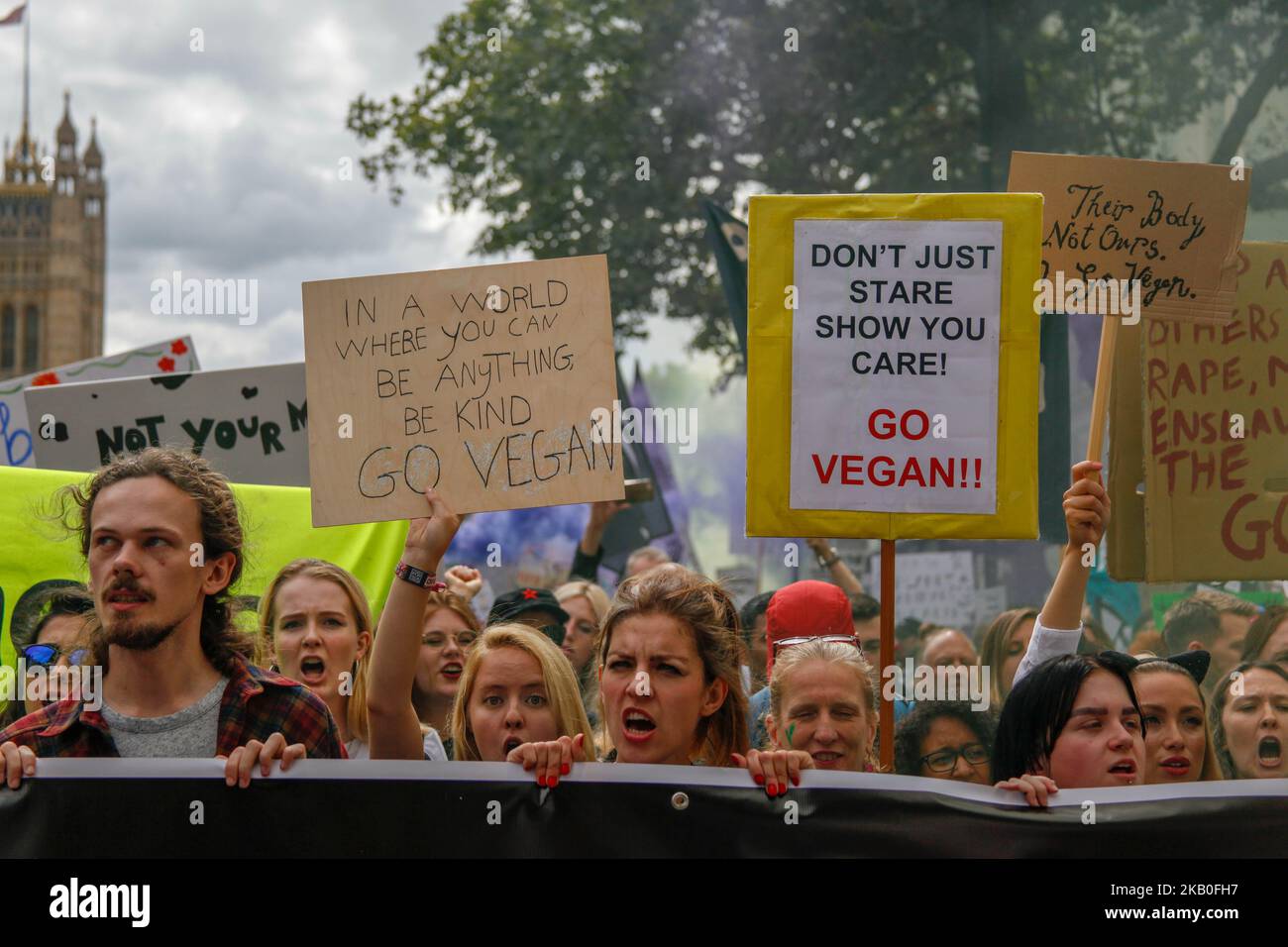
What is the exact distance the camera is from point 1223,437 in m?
4.11

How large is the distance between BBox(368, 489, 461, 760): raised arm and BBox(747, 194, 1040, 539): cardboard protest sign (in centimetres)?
80

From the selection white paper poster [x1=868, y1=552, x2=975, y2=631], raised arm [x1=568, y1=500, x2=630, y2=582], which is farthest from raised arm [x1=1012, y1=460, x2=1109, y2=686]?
white paper poster [x1=868, y1=552, x2=975, y2=631]

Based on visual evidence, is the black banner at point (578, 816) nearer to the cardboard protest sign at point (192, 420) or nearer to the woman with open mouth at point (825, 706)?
the woman with open mouth at point (825, 706)

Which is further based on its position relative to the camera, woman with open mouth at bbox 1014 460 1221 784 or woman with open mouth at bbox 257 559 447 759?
woman with open mouth at bbox 257 559 447 759

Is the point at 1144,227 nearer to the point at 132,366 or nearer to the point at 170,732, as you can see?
the point at 170,732

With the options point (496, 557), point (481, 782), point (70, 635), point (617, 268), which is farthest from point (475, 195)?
point (481, 782)

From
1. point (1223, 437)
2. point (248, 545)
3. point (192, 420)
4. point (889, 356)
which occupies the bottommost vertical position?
point (248, 545)

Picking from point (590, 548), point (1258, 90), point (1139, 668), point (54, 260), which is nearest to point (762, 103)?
point (1258, 90)

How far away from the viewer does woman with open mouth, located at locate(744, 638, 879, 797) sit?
3.54 meters

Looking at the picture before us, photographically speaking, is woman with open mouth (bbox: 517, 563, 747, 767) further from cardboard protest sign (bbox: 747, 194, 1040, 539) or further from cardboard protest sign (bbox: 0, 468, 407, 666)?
cardboard protest sign (bbox: 0, 468, 407, 666)

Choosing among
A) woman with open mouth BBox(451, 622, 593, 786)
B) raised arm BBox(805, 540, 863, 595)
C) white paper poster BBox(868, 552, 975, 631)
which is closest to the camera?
woman with open mouth BBox(451, 622, 593, 786)

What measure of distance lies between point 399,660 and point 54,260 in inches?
3315
